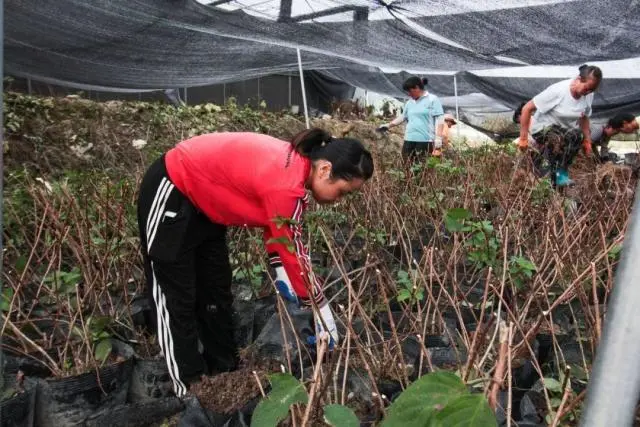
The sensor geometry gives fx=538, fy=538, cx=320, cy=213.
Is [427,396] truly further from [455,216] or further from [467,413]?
[455,216]

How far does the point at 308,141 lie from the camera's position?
6.61ft

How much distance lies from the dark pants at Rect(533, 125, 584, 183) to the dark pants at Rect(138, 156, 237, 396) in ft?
9.79

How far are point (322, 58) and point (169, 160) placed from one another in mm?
3977

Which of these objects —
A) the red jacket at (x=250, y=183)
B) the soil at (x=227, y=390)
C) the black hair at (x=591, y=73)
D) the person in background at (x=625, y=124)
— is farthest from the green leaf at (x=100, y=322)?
the person in background at (x=625, y=124)

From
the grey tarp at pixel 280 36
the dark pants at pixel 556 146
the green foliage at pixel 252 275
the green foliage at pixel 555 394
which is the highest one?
the grey tarp at pixel 280 36

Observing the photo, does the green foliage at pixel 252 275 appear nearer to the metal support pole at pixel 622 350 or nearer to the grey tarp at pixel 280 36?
the grey tarp at pixel 280 36

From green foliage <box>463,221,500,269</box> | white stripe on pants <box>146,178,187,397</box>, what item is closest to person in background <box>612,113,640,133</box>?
green foliage <box>463,221,500,269</box>

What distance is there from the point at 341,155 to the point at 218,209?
589mm

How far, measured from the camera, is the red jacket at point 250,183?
1895mm

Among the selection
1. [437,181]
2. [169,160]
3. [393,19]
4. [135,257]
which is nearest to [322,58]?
[393,19]

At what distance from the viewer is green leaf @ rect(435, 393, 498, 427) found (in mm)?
751

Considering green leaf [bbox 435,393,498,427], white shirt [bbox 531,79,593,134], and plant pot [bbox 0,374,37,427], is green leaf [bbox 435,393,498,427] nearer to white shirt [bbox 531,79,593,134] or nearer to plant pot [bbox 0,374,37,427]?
plant pot [bbox 0,374,37,427]

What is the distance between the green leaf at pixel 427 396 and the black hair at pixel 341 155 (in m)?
1.17

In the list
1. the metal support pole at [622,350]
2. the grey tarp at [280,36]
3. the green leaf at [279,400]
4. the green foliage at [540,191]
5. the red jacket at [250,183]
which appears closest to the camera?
the metal support pole at [622,350]
